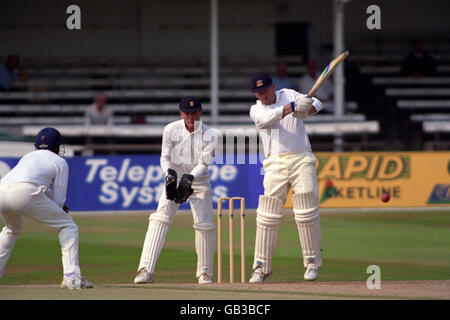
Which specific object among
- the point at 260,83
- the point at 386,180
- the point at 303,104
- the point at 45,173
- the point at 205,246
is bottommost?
the point at 386,180

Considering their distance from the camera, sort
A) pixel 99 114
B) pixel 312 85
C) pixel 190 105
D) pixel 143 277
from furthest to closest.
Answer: pixel 312 85 < pixel 99 114 < pixel 190 105 < pixel 143 277

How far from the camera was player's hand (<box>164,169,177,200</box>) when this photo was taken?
8648 mm

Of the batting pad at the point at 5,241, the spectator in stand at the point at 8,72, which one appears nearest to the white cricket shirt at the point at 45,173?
the batting pad at the point at 5,241

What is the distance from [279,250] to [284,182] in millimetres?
3223

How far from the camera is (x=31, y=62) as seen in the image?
78.7 feet

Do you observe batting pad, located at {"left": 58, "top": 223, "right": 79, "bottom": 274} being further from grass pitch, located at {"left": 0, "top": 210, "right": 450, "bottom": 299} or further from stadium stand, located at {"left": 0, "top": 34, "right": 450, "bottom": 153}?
stadium stand, located at {"left": 0, "top": 34, "right": 450, "bottom": 153}

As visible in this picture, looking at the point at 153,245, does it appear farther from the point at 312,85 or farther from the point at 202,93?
the point at 202,93

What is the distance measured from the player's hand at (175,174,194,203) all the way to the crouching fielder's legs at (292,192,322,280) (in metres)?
1.08

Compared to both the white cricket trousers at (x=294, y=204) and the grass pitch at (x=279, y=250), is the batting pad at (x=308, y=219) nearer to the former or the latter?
the white cricket trousers at (x=294, y=204)

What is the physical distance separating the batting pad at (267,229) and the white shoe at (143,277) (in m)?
Answer: 1.08

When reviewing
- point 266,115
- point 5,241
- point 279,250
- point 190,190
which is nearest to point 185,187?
point 190,190

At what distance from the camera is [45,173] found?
7.77 metres

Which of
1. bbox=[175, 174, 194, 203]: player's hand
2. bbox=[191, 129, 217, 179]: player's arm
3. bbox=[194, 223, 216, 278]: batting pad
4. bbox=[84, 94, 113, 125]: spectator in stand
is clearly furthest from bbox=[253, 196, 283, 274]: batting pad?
bbox=[84, 94, 113, 125]: spectator in stand

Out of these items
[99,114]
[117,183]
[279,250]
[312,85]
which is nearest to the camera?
[279,250]
